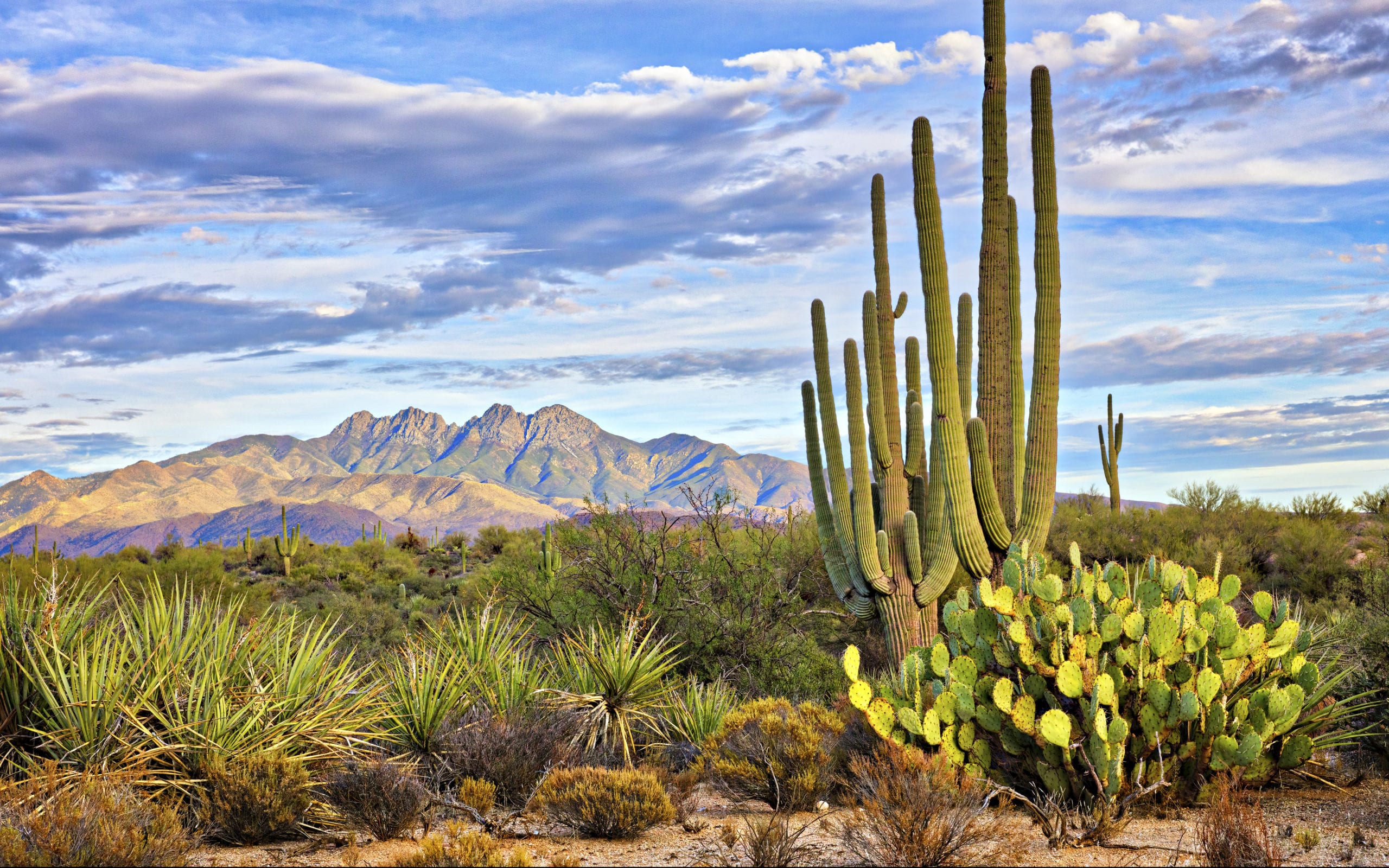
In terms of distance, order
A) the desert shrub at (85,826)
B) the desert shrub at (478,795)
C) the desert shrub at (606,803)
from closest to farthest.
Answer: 1. the desert shrub at (85,826)
2. the desert shrub at (606,803)
3. the desert shrub at (478,795)

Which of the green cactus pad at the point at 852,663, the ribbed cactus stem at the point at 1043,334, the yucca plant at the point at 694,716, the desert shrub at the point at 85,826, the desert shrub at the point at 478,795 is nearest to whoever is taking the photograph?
the desert shrub at the point at 85,826

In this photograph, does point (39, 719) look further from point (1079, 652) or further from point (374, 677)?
point (1079, 652)

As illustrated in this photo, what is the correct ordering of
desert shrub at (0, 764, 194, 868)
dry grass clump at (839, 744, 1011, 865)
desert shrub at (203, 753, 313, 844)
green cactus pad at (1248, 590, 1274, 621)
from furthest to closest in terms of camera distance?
green cactus pad at (1248, 590, 1274, 621) < desert shrub at (203, 753, 313, 844) < dry grass clump at (839, 744, 1011, 865) < desert shrub at (0, 764, 194, 868)

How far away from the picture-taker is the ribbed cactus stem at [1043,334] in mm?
11008

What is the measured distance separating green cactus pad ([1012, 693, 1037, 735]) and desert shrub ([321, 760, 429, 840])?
4.07 metres

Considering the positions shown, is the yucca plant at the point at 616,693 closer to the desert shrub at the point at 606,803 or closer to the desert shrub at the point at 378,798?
the desert shrub at the point at 606,803

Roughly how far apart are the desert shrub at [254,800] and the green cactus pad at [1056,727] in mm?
4837

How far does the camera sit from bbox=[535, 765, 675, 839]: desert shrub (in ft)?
21.9

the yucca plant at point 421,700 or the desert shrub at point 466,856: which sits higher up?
the yucca plant at point 421,700

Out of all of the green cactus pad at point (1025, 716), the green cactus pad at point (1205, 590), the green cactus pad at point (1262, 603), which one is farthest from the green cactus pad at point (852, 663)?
the green cactus pad at point (1262, 603)

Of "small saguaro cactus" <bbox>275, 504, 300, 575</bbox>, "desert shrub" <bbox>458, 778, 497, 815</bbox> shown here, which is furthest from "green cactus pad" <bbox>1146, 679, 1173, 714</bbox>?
"small saguaro cactus" <bbox>275, 504, 300, 575</bbox>

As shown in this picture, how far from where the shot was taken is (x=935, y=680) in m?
7.81

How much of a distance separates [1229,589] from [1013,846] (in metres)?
3.46

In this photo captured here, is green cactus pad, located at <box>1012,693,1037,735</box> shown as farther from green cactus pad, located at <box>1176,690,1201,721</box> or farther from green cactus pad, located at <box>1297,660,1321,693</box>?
green cactus pad, located at <box>1297,660,1321,693</box>
